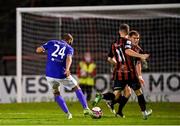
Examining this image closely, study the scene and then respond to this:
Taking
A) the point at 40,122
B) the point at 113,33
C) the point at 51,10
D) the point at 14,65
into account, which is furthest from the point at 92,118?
the point at 14,65

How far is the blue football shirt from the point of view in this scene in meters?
17.2

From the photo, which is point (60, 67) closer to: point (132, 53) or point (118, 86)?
point (118, 86)

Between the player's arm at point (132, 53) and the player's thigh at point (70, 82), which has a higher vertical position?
the player's arm at point (132, 53)

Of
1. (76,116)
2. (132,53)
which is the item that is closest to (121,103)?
(76,116)

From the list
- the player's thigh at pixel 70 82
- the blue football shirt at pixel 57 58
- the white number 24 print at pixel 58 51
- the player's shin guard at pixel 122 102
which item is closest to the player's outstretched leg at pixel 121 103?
the player's shin guard at pixel 122 102

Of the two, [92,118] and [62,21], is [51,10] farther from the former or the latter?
[92,118]

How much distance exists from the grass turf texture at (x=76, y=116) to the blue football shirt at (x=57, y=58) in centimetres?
98

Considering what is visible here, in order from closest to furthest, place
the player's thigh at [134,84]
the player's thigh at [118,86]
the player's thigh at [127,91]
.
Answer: the player's thigh at [134,84]
the player's thigh at [118,86]
the player's thigh at [127,91]

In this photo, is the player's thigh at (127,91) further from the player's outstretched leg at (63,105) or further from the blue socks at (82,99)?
the player's outstretched leg at (63,105)

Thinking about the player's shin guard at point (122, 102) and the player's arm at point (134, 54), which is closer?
the player's arm at point (134, 54)

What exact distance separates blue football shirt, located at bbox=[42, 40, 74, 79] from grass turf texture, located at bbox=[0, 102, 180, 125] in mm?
980

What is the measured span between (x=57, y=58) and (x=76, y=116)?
1561 millimetres

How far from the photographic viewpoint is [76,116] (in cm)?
1806

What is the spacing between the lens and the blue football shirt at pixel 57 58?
17.2m
